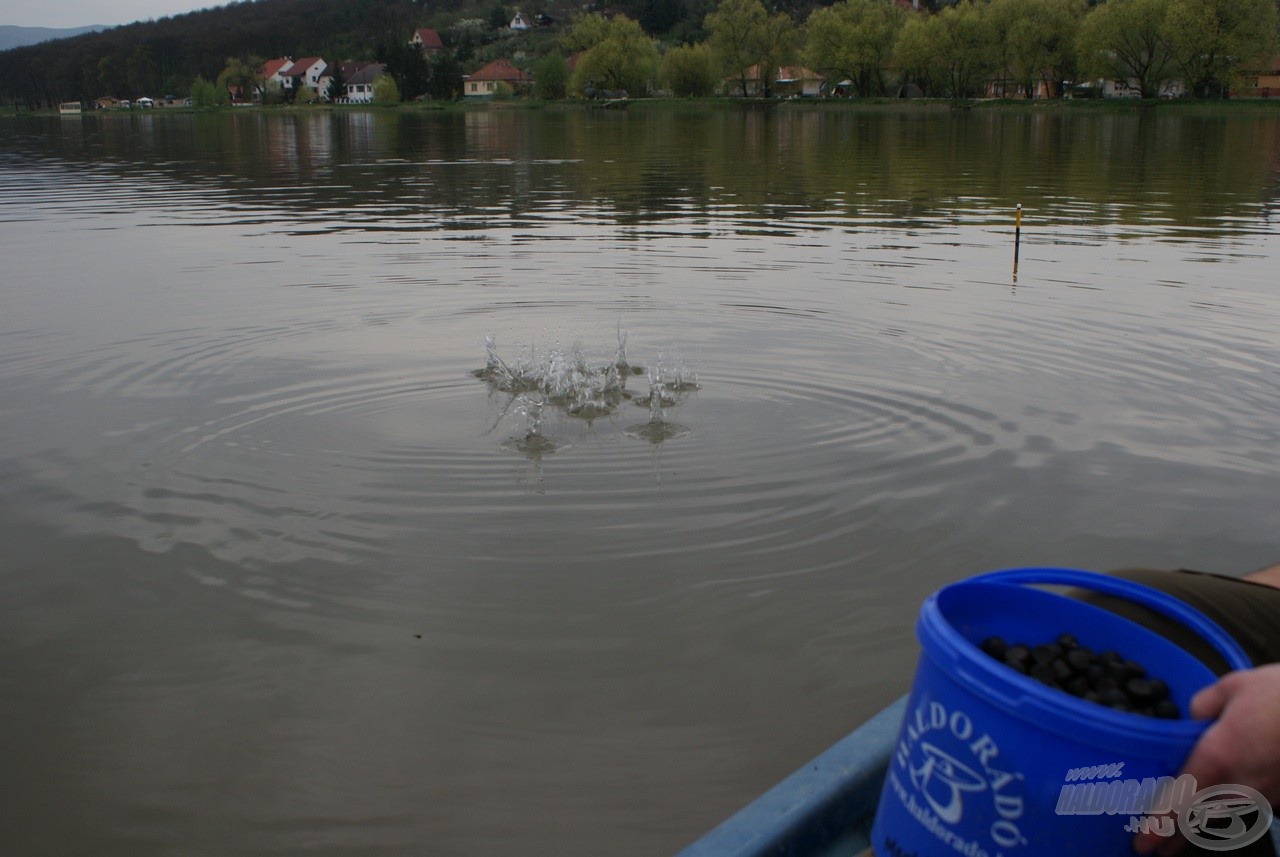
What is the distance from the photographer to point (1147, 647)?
2203mm

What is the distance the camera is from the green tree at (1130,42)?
2830 inches

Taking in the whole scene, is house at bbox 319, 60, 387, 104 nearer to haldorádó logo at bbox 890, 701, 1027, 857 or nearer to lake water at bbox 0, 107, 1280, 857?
lake water at bbox 0, 107, 1280, 857

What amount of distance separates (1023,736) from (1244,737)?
36 centimetres

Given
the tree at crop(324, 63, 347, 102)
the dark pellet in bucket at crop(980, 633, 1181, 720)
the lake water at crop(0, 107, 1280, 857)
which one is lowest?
the lake water at crop(0, 107, 1280, 857)

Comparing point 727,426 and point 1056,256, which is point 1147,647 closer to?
point 727,426

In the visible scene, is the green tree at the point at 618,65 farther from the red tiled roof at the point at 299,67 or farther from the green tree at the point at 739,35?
the red tiled roof at the point at 299,67

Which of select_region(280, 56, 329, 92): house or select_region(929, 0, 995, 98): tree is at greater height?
select_region(280, 56, 329, 92): house

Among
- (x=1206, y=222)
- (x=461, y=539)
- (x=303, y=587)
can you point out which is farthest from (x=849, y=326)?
(x=1206, y=222)

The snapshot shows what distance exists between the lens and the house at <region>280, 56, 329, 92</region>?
183350 millimetres

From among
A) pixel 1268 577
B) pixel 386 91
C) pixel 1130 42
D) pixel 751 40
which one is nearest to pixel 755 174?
pixel 1268 577

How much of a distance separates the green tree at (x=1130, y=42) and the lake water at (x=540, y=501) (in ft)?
222

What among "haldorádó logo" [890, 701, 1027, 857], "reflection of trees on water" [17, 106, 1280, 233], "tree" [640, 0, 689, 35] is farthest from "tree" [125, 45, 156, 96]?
"haldorádó logo" [890, 701, 1027, 857]

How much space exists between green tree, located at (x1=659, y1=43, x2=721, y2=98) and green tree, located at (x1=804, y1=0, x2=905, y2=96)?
1039 cm

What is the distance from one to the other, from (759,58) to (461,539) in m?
118
